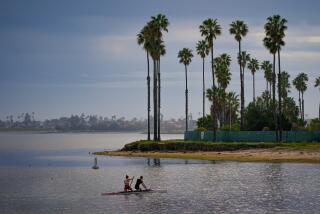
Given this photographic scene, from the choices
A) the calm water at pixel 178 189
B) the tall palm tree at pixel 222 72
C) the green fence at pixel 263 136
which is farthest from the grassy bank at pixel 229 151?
the tall palm tree at pixel 222 72

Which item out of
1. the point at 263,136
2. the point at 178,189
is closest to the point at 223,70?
the point at 263,136

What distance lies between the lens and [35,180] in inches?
3076

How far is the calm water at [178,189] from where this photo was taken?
50.8 meters

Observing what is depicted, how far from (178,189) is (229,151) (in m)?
52.1

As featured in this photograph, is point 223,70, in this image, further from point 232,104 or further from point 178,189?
point 178,189

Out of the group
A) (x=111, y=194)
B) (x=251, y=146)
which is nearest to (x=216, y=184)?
(x=111, y=194)

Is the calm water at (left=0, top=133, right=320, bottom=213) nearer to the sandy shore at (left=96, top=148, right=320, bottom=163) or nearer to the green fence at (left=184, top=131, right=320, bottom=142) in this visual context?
the sandy shore at (left=96, top=148, right=320, bottom=163)

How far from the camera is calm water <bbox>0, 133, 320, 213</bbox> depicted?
50.8 m

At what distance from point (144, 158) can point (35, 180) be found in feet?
139

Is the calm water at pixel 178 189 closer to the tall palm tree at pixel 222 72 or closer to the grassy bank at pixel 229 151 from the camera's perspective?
the grassy bank at pixel 229 151

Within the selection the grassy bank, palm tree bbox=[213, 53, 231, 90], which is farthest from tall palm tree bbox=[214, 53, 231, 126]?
the grassy bank

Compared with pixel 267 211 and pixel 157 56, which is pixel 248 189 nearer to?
pixel 267 211

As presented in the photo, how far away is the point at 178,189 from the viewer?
63.8 m

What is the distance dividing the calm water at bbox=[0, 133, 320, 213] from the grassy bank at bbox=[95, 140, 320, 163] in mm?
8649
